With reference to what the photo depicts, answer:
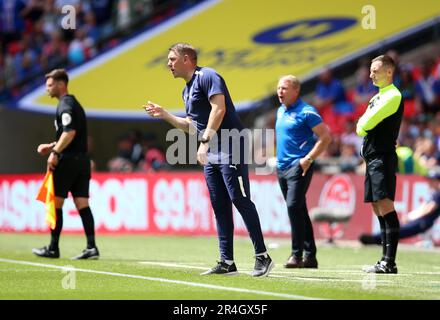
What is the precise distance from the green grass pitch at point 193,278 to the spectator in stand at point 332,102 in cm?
705

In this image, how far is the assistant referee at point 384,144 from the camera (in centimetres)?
1007

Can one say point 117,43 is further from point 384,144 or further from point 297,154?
point 384,144

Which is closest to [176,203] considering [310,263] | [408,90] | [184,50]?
[408,90]

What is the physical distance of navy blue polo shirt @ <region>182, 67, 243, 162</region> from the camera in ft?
31.1

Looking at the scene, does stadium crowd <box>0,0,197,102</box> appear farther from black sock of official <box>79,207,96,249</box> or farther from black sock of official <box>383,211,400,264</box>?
black sock of official <box>383,211,400,264</box>

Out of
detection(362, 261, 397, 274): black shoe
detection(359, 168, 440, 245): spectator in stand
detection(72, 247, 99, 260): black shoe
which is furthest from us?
detection(359, 168, 440, 245): spectator in stand

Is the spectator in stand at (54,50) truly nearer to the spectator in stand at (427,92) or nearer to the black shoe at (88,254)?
the spectator in stand at (427,92)

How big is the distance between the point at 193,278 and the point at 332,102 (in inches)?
514

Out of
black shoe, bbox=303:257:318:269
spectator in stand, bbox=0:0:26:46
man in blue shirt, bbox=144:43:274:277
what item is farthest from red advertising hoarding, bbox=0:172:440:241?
spectator in stand, bbox=0:0:26:46

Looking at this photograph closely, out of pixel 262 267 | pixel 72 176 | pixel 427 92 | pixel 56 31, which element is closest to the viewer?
pixel 262 267

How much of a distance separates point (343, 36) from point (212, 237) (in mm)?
8213

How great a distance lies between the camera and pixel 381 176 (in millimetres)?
10164
